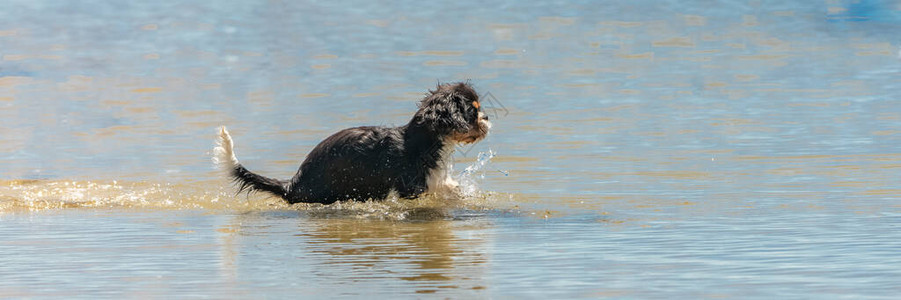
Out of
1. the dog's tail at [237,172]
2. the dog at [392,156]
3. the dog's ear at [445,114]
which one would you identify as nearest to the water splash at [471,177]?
the dog at [392,156]

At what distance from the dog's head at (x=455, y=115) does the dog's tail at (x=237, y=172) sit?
1247 mm

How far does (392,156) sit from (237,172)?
126cm

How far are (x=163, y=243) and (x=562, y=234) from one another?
233 centimetres

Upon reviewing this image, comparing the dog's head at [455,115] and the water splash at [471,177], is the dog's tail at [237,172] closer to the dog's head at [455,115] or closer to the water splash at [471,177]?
the dog's head at [455,115]

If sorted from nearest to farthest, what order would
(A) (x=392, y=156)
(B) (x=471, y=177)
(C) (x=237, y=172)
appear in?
(A) (x=392, y=156) < (C) (x=237, y=172) < (B) (x=471, y=177)

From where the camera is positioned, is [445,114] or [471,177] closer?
[445,114]

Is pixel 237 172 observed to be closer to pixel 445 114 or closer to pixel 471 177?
pixel 445 114

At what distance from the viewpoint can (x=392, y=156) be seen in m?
9.62

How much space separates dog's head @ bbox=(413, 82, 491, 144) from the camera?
9.62 meters

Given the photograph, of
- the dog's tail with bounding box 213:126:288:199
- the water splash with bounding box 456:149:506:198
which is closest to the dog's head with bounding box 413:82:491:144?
the water splash with bounding box 456:149:506:198

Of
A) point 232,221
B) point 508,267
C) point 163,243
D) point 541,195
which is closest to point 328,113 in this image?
point 541,195

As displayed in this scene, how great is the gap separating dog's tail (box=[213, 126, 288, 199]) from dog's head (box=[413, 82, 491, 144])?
4.09 feet

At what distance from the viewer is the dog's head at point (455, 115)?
9.62 meters

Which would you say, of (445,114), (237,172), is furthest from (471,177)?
(237,172)
